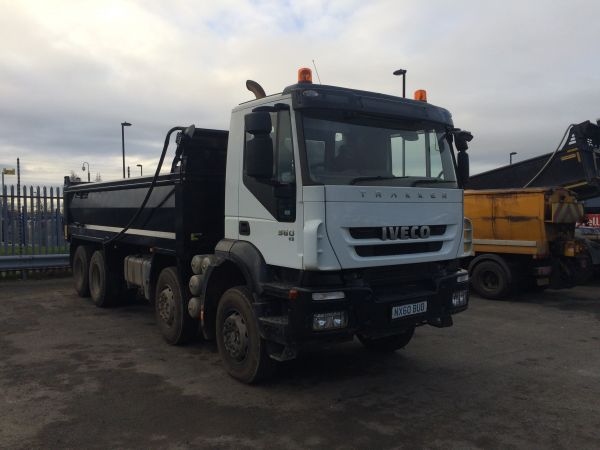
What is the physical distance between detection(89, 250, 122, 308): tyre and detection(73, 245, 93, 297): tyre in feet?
1.80

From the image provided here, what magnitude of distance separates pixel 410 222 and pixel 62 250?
Answer: 1112 centimetres

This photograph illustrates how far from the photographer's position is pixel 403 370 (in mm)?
5883

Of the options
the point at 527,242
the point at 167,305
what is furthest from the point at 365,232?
the point at 527,242

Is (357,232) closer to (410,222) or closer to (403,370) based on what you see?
(410,222)

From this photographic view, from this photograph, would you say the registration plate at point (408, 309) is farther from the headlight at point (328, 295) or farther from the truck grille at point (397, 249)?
the headlight at point (328, 295)

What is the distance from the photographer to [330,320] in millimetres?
4473

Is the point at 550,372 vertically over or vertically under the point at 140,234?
under

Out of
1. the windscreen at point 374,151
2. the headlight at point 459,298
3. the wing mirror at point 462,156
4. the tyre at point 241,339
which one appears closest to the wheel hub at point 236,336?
the tyre at point 241,339

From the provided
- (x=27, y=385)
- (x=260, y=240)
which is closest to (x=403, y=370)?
(x=260, y=240)

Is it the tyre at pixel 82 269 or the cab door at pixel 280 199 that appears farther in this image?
the tyre at pixel 82 269

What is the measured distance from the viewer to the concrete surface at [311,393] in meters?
4.15

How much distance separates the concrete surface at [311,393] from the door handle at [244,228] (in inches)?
62.7

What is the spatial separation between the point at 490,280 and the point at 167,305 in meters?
7.16

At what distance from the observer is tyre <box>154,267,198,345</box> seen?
655 centimetres
